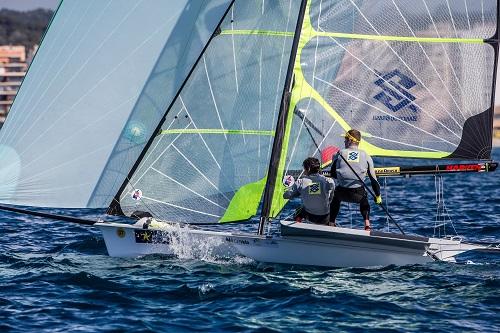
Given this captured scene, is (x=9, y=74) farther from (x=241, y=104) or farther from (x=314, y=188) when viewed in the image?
(x=314, y=188)

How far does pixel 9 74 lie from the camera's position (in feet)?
379

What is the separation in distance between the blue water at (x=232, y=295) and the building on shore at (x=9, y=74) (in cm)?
10177

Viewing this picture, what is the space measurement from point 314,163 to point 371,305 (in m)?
2.41

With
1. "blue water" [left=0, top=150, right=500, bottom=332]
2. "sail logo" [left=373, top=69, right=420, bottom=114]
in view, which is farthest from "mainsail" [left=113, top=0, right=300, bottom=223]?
"sail logo" [left=373, top=69, right=420, bottom=114]

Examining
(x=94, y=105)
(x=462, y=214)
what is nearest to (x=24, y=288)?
(x=94, y=105)

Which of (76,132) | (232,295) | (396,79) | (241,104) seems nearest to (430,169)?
(396,79)

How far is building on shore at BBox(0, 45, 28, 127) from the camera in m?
114

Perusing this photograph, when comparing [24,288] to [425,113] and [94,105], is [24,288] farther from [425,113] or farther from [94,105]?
[425,113]

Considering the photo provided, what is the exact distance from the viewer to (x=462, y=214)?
18.8 m

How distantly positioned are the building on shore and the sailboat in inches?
3961

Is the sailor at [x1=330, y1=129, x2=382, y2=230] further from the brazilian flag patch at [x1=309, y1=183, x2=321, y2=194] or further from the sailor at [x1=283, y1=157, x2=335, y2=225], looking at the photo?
the brazilian flag patch at [x1=309, y1=183, x2=321, y2=194]

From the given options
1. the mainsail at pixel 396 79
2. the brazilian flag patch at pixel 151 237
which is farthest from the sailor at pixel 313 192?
the brazilian flag patch at pixel 151 237

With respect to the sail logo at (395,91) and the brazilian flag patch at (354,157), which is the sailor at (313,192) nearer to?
the brazilian flag patch at (354,157)

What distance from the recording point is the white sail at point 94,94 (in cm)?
1188
